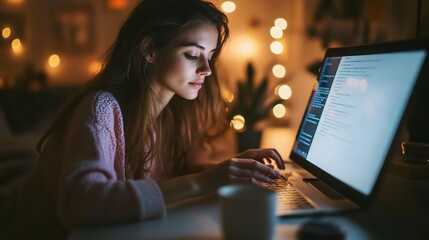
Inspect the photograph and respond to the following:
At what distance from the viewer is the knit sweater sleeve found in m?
0.63

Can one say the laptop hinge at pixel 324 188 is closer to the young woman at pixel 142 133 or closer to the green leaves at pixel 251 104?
the young woman at pixel 142 133

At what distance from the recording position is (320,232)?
556mm

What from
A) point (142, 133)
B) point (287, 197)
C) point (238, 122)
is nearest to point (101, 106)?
A: point (142, 133)

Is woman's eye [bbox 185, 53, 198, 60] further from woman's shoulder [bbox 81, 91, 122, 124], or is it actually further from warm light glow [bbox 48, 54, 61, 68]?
warm light glow [bbox 48, 54, 61, 68]

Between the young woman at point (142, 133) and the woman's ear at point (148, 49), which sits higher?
the woman's ear at point (148, 49)

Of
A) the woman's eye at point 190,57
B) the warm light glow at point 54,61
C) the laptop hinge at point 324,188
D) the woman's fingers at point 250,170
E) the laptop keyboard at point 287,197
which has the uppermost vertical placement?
the woman's eye at point 190,57

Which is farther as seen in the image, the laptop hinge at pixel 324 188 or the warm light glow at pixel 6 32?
the warm light glow at pixel 6 32

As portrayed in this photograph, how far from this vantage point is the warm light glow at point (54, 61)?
10.8ft

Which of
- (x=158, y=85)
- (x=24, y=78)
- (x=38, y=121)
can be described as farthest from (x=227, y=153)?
(x=24, y=78)

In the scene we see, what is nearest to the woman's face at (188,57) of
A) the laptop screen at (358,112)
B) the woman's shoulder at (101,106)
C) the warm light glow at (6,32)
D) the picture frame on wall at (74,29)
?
the woman's shoulder at (101,106)

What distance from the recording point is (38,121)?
9.02 ft

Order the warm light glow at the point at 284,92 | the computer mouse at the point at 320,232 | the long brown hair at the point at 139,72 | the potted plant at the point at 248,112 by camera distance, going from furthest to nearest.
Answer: the warm light glow at the point at 284,92 → the potted plant at the point at 248,112 → the long brown hair at the point at 139,72 → the computer mouse at the point at 320,232

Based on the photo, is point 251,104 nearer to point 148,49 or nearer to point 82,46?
point 148,49

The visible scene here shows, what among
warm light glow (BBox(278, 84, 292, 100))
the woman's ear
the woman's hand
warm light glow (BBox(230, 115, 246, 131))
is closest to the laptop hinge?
the woman's hand
